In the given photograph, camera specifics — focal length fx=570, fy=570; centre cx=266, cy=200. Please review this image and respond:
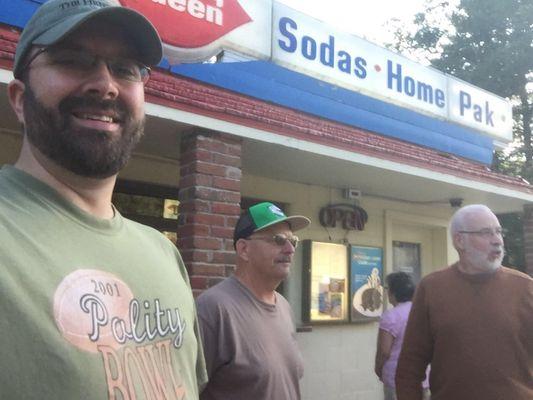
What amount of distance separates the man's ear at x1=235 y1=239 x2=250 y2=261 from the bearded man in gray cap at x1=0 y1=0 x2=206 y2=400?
163 cm

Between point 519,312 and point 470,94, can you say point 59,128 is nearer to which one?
point 519,312

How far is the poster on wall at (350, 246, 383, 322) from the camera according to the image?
6.68 m

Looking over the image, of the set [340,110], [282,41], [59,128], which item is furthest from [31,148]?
[340,110]

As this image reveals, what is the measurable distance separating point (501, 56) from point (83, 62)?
60.0ft

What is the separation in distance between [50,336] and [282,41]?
5.31 meters

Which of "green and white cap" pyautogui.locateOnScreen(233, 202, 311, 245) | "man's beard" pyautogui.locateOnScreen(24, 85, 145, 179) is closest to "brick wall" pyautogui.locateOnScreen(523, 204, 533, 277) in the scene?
"green and white cap" pyautogui.locateOnScreen(233, 202, 311, 245)

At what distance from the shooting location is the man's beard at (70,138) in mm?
1307

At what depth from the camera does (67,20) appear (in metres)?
1.31

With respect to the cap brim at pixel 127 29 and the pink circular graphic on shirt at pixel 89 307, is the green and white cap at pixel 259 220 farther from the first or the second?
the pink circular graphic on shirt at pixel 89 307

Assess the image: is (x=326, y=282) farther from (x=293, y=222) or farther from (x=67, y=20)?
(x=67, y=20)

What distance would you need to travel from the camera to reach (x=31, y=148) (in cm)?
134

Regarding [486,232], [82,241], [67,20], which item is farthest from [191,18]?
[82,241]

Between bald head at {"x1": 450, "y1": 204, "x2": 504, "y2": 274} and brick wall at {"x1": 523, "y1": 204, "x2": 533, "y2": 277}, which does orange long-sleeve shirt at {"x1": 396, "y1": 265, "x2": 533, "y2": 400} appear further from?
brick wall at {"x1": 523, "y1": 204, "x2": 533, "y2": 277}

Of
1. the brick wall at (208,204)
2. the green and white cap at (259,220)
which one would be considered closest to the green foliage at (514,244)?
the brick wall at (208,204)
